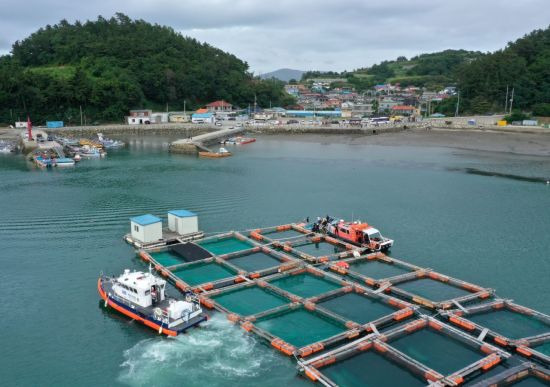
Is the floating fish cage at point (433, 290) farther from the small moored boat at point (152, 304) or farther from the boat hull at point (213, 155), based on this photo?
the boat hull at point (213, 155)

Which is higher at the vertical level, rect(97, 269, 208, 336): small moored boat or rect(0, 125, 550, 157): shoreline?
rect(0, 125, 550, 157): shoreline

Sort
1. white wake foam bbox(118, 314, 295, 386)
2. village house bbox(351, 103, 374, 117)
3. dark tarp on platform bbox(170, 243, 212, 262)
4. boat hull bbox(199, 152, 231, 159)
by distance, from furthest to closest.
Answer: village house bbox(351, 103, 374, 117), boat hull bbox(199, 152, 231, 159), dark tarp on platform bbox(170, 243, 212, 262), white wake foam bbox(118, 314, 295, 386)

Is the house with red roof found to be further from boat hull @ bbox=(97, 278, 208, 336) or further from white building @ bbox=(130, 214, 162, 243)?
boat hull @ bbox=(97, 278, 208, 336)

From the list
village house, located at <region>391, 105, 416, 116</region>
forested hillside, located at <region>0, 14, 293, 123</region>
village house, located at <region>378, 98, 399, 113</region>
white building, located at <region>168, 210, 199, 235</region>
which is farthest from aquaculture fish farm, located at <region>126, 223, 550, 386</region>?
village house, located at <region>378, 98, 399, 113</region>

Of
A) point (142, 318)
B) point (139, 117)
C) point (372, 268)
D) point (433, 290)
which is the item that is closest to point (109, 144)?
point (139, 117)

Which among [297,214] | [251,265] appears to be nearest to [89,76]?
[297,214]

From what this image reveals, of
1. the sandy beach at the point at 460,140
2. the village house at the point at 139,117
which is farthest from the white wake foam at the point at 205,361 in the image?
the village house at the point at 139,117

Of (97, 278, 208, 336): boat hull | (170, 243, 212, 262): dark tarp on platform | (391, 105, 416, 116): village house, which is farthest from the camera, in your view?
(391, 105, 416, 116): village house

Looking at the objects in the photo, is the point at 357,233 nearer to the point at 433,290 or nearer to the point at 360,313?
the point at 433,290
